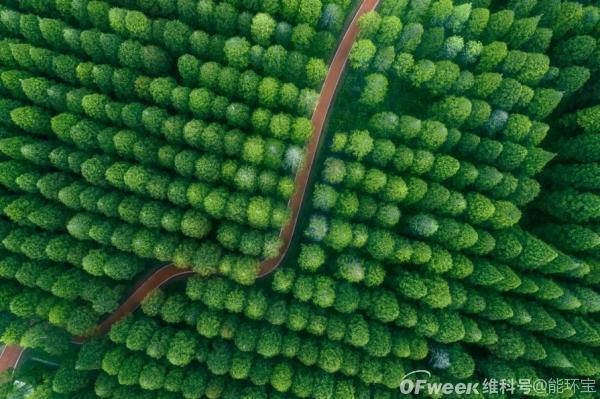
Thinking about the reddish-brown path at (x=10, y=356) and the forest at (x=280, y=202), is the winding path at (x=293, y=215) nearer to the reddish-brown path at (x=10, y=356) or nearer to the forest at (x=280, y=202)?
the reddish-brown path at (x=10, y=356)

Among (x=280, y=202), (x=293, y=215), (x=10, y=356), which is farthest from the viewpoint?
(x=293, y=215)

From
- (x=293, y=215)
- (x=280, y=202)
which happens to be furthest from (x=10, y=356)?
(x=293, y=215)

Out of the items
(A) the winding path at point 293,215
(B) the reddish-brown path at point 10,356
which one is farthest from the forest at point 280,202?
(A) the winding path at point 293,215

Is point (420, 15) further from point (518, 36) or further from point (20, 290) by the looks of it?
point (20, 290)

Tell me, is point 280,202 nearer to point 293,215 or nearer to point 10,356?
point 293,215

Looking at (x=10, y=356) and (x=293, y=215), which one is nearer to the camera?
(x=10, y=356)

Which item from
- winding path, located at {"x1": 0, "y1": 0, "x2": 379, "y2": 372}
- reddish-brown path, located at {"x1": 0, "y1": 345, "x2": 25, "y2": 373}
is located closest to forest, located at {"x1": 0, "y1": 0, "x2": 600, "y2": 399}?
reddish-brown path, located at {"x1": 0, "y1": 345, "x2": 25, "y2": 373}

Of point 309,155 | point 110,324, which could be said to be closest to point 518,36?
point 309,155
